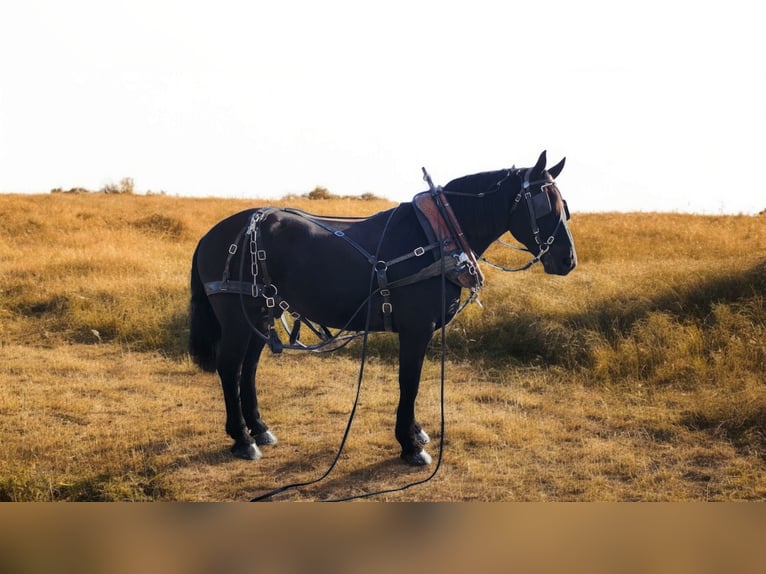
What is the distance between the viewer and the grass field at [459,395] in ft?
17.8

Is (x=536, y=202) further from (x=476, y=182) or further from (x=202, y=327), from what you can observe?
(x=202, y=327)

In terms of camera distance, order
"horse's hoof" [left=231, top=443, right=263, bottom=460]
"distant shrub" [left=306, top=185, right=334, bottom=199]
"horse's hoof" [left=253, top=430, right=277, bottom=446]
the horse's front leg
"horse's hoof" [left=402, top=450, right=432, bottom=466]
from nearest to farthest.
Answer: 1. the horse's front leg
2. "horse's hoof" [left=402, top=450, right=432, bottom=466]
3. "horse's hoof" [left=231, top=443, right=263, bottom=460]
4. "horse's hoof" [left=253, top=430, right=277, bottom=446]
5. "distant shrub" [left=306, top=185, right=334, bottom=199]

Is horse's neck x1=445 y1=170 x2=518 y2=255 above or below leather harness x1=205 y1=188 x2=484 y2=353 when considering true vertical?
above

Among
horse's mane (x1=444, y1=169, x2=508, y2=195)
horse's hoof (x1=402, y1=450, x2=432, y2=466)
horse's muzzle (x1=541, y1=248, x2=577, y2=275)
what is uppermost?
horse's mane (x1=444, y1=169, x2=508, y2=195)

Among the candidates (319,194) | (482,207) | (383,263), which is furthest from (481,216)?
(319,194)

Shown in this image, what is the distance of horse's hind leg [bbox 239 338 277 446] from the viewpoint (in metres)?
5.93

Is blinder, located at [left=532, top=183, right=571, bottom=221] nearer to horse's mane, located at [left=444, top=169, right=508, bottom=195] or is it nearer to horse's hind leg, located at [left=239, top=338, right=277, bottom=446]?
horse's mane, located at [left=444, top=169, right=508, bottom=195]

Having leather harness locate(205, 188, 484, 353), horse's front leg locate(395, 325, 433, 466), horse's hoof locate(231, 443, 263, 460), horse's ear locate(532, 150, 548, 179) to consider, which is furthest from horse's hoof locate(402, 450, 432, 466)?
horse's ear locate(532, 150, 548, 179)

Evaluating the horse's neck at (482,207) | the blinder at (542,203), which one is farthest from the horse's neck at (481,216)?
the blinder at (542,203)

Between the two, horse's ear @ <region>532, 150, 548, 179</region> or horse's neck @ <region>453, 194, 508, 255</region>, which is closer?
horse's ear @ <region>532, 150, 548, 179</region>

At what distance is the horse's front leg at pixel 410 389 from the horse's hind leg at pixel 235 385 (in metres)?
1.22

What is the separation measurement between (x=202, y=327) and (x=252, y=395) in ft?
2.34

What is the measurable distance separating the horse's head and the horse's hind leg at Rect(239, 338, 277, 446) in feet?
7.60

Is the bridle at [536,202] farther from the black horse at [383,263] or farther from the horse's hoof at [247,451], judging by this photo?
the horse's hoof at [247,451]
